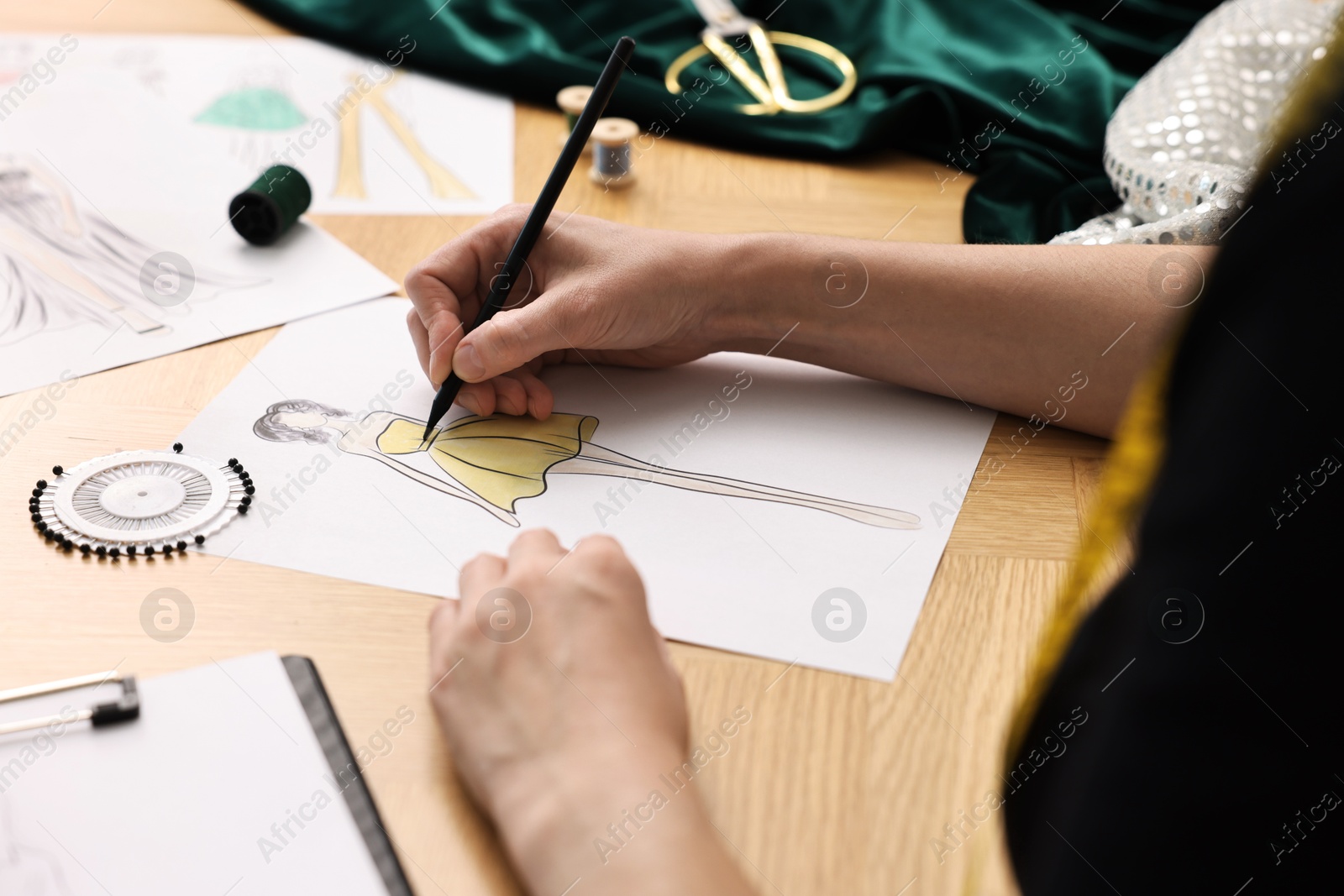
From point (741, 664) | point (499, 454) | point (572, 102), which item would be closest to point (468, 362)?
point (499, 454)

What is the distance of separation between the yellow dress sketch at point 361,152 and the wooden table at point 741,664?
12.0 inches

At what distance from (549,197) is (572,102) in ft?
1.36

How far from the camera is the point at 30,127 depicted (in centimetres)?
114

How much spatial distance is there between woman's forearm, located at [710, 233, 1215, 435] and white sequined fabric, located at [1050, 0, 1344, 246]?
16 centimetres

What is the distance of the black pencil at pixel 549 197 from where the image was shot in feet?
2.62

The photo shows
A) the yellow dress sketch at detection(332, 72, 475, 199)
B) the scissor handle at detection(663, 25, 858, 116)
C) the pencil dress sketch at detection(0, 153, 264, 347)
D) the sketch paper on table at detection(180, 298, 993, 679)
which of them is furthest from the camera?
the scissor handle at detection(663, 25, 858, 116)

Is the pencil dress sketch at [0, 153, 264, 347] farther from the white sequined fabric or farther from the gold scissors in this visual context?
the white sequined fabric

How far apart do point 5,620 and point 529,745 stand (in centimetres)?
31

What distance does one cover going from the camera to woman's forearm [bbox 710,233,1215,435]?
0.79 m

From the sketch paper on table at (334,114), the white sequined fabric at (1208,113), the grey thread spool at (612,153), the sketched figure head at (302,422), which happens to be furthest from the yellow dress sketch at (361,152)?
the white sequined fabric at (1208,113)

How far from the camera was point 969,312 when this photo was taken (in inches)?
32.1

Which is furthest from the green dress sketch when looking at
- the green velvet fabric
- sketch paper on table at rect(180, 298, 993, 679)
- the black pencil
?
the black pencil

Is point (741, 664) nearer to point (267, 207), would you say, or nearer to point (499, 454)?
point (499, 454)

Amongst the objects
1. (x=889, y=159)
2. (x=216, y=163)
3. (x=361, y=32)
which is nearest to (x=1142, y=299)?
(x=889, y=159)
